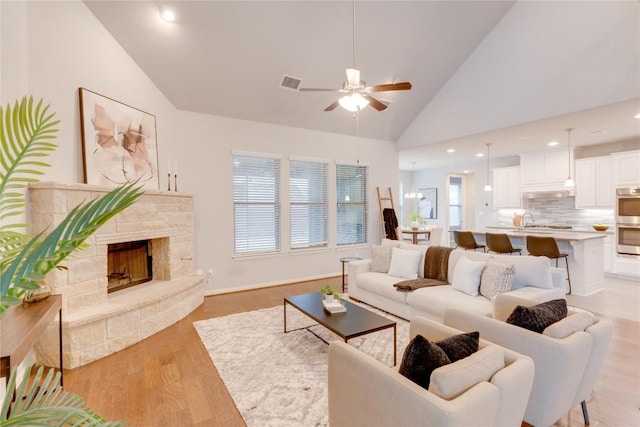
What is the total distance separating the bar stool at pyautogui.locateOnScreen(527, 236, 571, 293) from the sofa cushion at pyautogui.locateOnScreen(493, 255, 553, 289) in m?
1.75

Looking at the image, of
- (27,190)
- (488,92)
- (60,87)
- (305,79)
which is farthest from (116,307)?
(488,92)

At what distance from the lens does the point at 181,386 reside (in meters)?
2.53

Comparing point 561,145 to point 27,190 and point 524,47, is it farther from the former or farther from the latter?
point 27,190

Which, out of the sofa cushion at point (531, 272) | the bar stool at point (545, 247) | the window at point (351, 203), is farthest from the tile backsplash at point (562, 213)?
the sofa cushion at point (531, 272)

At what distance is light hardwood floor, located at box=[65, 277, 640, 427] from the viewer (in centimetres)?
216

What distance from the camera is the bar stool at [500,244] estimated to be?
526 cm

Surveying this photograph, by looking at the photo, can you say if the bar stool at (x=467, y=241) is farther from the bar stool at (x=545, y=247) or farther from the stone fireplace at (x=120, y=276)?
the stone fireplace at (x=120, y=276)

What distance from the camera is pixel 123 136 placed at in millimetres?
3832

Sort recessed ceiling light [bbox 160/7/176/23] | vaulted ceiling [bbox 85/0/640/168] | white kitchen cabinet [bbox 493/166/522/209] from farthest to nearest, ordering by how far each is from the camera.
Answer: white kitchen cabinet [bbox 493/166/522/209] → vaulted ceiling [bbox 85/0/640/168] → recessed ceiling light [bbox 160/7/176/23]

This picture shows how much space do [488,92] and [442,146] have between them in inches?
63.3

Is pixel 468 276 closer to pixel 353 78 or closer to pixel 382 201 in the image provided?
pixel 353 78

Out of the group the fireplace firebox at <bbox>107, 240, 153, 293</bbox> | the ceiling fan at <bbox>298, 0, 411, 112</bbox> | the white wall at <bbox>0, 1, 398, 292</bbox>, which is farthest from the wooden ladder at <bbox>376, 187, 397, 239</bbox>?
the fireplace firebox at <bbox>107, 240, 153, 293</bbox>

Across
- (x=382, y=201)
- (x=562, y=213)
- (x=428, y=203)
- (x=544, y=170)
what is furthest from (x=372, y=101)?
(x=428, y=203)

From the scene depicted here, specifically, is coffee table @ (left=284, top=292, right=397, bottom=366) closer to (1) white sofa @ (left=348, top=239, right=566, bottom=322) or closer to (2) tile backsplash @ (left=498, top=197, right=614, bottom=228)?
(1) white sofa @ (left=348, top=239, right=566, bottom=322)
